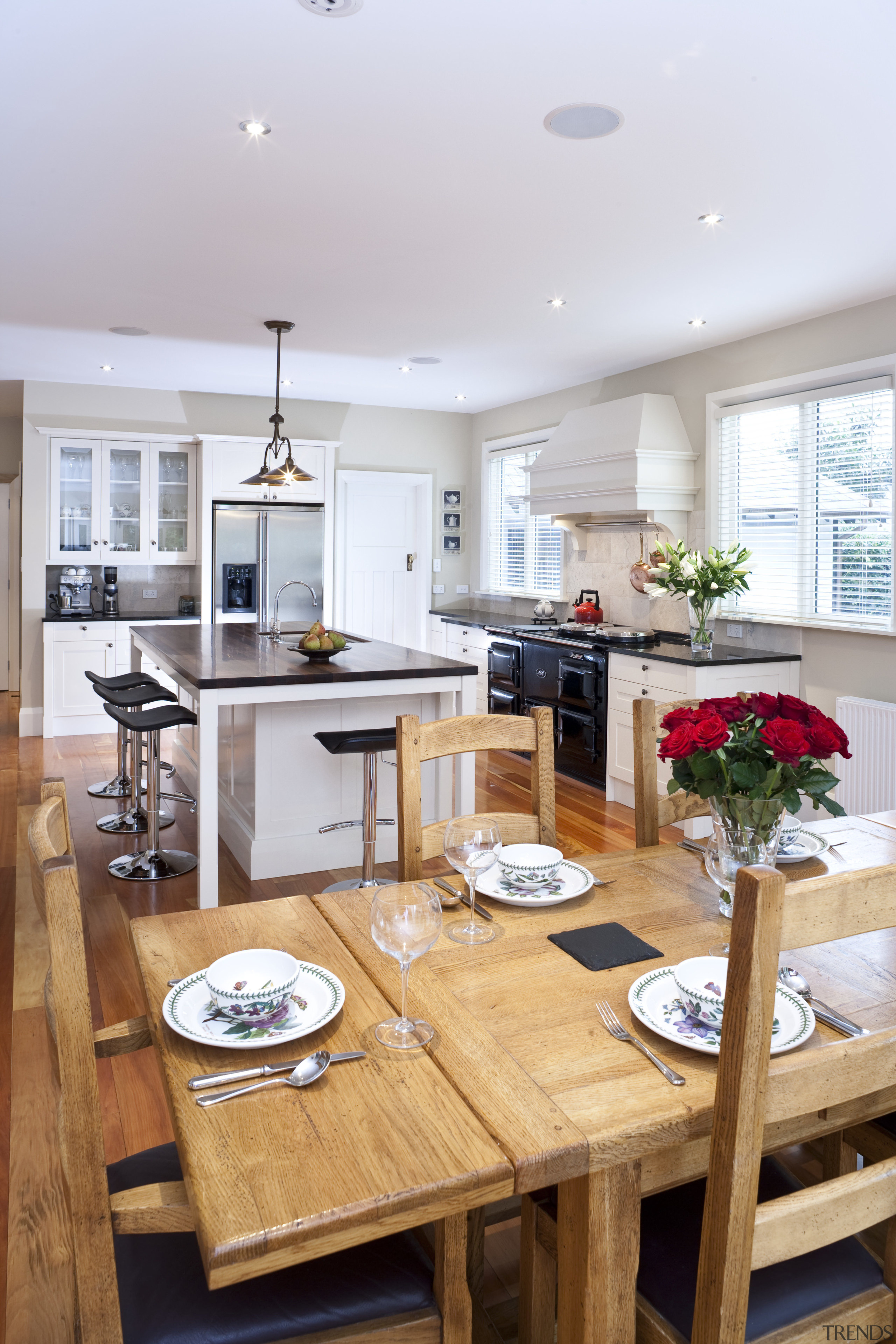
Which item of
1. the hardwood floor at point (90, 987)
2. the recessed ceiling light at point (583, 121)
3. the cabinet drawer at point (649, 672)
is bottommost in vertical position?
the hardwood floor at point (90, 987)

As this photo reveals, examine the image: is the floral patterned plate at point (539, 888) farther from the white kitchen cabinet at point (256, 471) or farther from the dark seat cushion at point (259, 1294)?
the white kitchen cabinet at point (256, 471)

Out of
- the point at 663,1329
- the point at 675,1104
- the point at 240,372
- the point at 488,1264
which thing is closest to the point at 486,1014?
the point at 675,1104

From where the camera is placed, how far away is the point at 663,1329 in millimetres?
1111

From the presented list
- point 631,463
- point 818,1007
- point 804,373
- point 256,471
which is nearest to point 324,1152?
point 818,1007

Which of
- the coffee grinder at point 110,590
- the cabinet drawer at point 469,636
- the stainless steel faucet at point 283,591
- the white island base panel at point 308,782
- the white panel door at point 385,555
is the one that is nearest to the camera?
the white island base panel at point 308,782

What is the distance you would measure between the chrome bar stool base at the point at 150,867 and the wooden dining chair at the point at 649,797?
8.11ft

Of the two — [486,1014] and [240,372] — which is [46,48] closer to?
[486,1014]

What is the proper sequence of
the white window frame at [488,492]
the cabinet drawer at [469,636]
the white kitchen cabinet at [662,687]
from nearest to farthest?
the white kitchen cabinet at [662,687] < the cabinet drawer at [469,636] < the white window frame at [488,492]

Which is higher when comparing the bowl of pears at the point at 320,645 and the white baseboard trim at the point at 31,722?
the bowl of pears at the point at 320,645

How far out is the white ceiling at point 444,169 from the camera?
2225 mm

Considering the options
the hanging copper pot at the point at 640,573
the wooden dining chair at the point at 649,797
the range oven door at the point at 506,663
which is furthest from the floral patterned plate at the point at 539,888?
the range oven door at the point at 506,663

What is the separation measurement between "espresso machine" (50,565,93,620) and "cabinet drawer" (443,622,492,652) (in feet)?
9.27

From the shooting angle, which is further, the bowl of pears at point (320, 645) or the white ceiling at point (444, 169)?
the bowl of pears at point (320, 645)

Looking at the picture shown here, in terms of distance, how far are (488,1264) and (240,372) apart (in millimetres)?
5855
